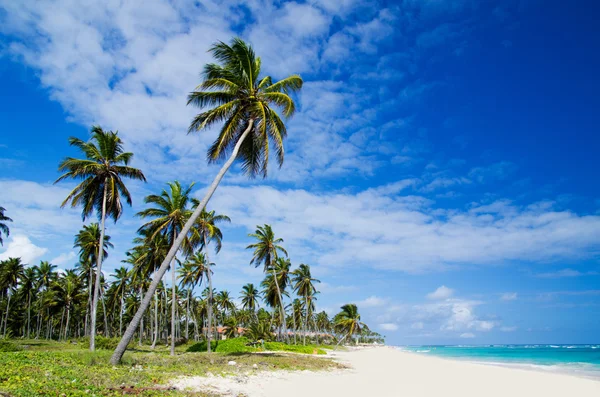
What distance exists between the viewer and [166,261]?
1370 centimetres

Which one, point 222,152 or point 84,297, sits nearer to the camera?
point 222,152

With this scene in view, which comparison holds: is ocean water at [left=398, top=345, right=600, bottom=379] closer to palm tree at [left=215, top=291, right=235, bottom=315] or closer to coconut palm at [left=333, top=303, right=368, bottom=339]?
coconut palm at [left=333, top=303, right=368, bottom=339]

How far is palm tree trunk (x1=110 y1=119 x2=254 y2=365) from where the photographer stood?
12312 mm

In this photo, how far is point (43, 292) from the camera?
58188 mm

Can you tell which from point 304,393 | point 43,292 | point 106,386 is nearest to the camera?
point 106,386

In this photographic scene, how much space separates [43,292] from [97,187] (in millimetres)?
49313

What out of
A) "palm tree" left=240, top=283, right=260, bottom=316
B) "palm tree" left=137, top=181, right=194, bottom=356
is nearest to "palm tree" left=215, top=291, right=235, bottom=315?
"palm tree" left=240, top=283, right=260, bottom=316

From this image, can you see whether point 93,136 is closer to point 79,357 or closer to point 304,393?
point 79,357

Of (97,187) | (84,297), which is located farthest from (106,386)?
(84,297)

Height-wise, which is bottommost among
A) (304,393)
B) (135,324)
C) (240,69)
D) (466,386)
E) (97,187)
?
(466,386)

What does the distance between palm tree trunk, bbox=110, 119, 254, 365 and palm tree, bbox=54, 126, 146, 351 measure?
9.12 m

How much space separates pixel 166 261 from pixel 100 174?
11.0 meters

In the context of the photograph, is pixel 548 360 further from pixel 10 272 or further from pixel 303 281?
pixel 10 272

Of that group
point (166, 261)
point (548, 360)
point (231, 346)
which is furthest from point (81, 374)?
point (548, 360)
